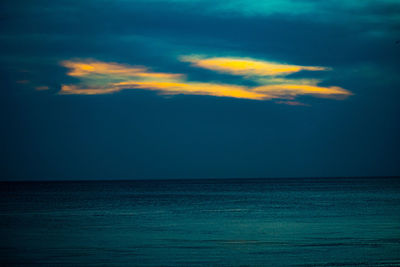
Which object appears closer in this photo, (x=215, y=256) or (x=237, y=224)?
(x=215, y=256)

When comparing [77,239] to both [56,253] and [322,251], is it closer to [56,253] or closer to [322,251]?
[56,253]

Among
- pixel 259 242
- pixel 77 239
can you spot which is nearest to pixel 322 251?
pixel 259 242

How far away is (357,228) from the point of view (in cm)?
3575

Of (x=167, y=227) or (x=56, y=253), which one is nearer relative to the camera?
(x=56, y=253)

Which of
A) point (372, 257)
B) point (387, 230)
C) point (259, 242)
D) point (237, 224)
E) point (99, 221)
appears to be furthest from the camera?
point (99, 221)

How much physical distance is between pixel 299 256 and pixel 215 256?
3.68 m

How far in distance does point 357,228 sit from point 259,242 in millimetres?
9767

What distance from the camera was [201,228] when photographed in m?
36.6

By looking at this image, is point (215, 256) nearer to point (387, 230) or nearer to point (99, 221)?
point (387, 230)

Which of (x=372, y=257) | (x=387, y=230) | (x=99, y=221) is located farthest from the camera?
(x=99, y=221)

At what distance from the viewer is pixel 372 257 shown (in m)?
23.9

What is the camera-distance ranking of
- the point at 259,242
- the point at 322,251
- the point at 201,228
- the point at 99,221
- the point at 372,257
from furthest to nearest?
the point at 99,221 → the point at 201,228 → the point at 259,242 → the point at 322,251 → the point at 372,257

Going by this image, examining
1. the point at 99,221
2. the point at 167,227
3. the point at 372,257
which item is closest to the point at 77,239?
the point at 167,227

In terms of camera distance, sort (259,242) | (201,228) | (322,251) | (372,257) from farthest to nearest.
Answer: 1. (201,228)
2. (259,242)
3. (322,251)
4. (372,257)
